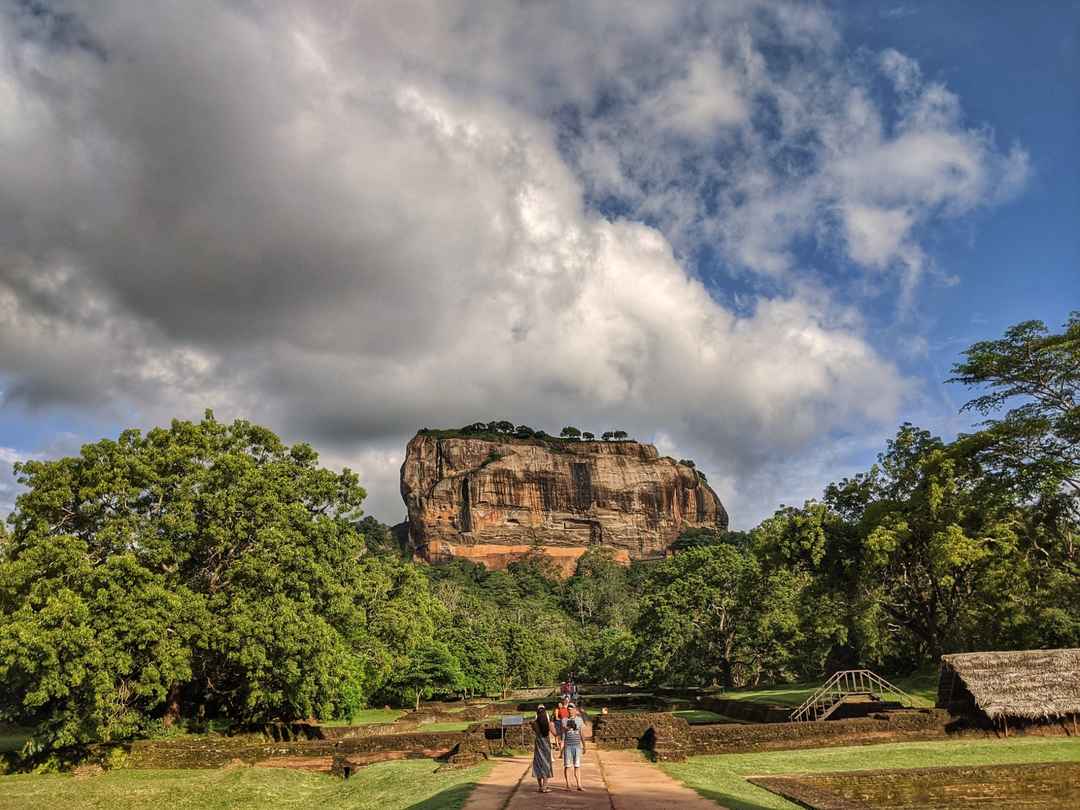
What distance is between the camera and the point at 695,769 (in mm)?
13383

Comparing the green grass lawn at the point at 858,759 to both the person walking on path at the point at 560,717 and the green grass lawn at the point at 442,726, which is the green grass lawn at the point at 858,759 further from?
the green grass lawn at the point at 442,726

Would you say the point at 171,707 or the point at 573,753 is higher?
the point at 171,707

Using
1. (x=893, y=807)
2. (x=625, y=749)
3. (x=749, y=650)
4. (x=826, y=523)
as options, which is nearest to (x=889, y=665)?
(x=749, y=650)

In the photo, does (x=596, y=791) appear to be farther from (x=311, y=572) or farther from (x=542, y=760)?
(x=311, y=572)

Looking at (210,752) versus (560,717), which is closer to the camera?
(560,717)

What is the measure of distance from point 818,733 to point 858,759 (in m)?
2.49

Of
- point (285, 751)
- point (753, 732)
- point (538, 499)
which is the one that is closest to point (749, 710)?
point (753, 732)

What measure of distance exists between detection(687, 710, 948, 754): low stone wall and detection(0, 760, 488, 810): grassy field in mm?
5695

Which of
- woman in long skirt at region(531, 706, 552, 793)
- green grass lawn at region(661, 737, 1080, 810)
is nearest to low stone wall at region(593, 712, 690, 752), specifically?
green grass lawn at region(661, 737, 1080, 810)

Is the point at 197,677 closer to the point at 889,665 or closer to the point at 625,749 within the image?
the point at 625,749

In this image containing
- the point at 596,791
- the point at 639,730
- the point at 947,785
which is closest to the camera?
the point at 596,791

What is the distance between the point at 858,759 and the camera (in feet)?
47.8

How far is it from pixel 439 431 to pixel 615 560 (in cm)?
4178

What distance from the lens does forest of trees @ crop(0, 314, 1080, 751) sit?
17.1 m
